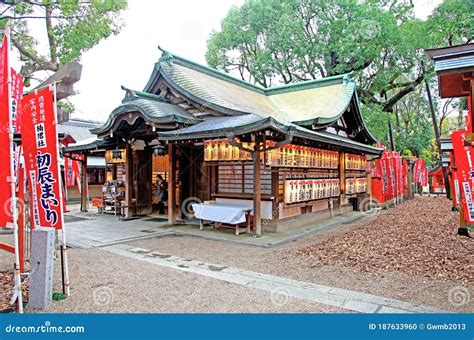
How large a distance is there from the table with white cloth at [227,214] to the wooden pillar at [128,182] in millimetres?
4106

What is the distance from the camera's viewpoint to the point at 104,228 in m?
11.8

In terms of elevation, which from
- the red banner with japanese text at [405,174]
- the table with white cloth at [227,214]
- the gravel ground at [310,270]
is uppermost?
the red banner with japanese text at [405,174]

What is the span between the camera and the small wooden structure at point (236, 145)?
10.6 m

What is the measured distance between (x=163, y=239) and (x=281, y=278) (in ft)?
15.8

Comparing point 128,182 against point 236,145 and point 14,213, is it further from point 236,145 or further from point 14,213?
point 14,213

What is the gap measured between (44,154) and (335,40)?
68.9 feet

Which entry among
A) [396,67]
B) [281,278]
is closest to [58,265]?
[281,278]

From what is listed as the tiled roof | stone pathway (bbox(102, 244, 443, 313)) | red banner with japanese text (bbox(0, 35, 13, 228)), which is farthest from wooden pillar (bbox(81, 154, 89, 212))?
red banner with japanese text (bbox(0, 35, 13, 228))

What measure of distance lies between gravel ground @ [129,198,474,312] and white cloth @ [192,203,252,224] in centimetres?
99

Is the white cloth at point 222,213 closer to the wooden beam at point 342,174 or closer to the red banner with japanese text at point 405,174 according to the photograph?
the wooden beam at point 342,174

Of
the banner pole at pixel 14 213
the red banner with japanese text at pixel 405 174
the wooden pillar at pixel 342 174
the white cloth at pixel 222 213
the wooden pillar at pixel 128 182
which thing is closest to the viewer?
the banner pole at pixel 14 213

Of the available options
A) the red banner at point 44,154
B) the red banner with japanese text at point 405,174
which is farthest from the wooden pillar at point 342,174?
the red banner at point 44,154

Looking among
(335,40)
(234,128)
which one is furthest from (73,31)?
(335,40)

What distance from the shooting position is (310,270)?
6.88 meters
